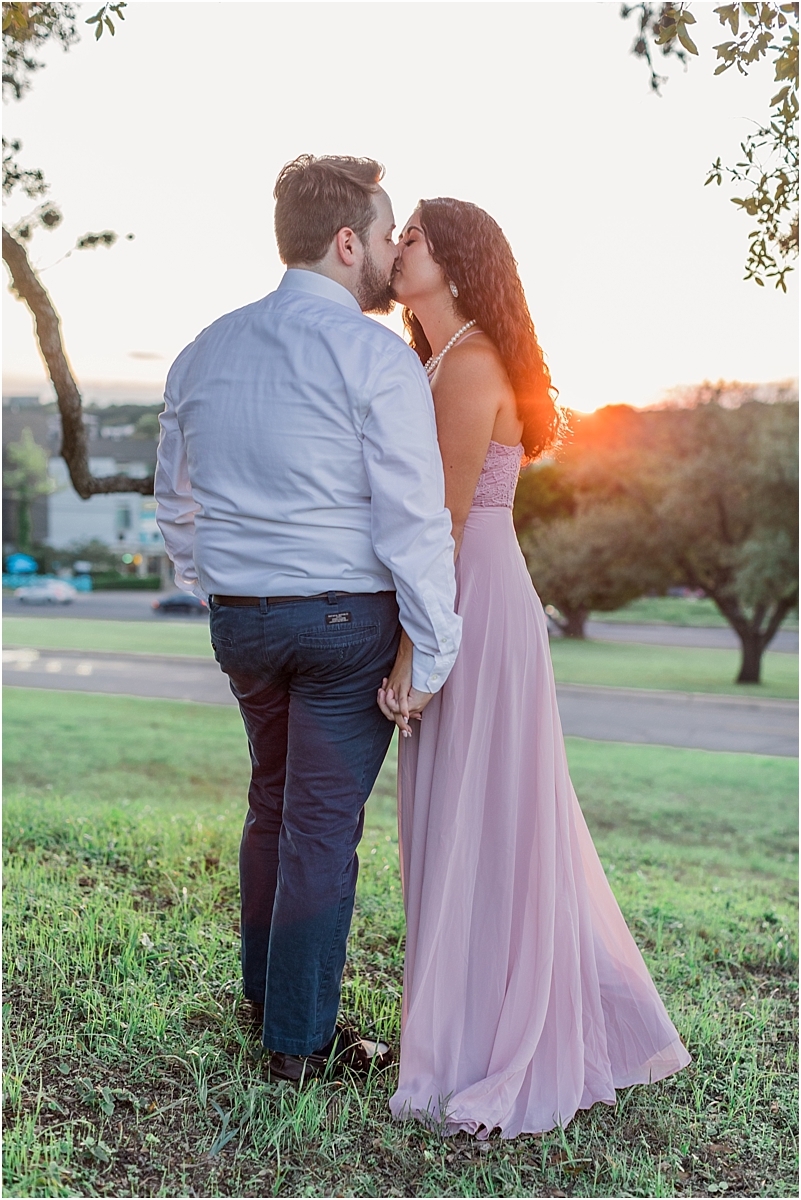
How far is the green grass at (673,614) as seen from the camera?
3856 cm

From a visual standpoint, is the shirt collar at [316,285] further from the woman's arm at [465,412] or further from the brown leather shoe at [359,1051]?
the brown leather shoe at [359,1051]

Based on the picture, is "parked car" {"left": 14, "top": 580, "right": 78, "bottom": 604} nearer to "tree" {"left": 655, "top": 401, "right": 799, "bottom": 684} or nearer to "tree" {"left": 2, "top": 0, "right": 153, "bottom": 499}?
"tree" {"left": 655, "top": 401, "right": 799, "bottom": 684}

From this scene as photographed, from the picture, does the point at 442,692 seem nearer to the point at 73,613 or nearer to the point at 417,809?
the point at 417,809

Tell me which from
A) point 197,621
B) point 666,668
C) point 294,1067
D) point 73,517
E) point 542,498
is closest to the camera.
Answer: point 294,1067

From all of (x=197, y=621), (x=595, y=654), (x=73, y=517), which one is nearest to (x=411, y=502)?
(x=595, y=654)

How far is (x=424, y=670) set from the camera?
1.88 metres

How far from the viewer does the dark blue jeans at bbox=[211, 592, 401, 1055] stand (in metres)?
1.85

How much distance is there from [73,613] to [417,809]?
109ft

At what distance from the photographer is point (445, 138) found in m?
4.06

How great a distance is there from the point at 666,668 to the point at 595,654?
130 inches

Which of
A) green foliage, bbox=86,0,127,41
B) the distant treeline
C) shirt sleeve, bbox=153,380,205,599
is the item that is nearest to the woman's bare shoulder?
shirt sleeve, bbox=153,380,205,599

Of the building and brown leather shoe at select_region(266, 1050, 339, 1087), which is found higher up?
the building

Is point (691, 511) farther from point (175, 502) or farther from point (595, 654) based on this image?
point (175, 502)

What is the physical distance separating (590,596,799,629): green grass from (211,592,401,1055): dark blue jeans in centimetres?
3712
